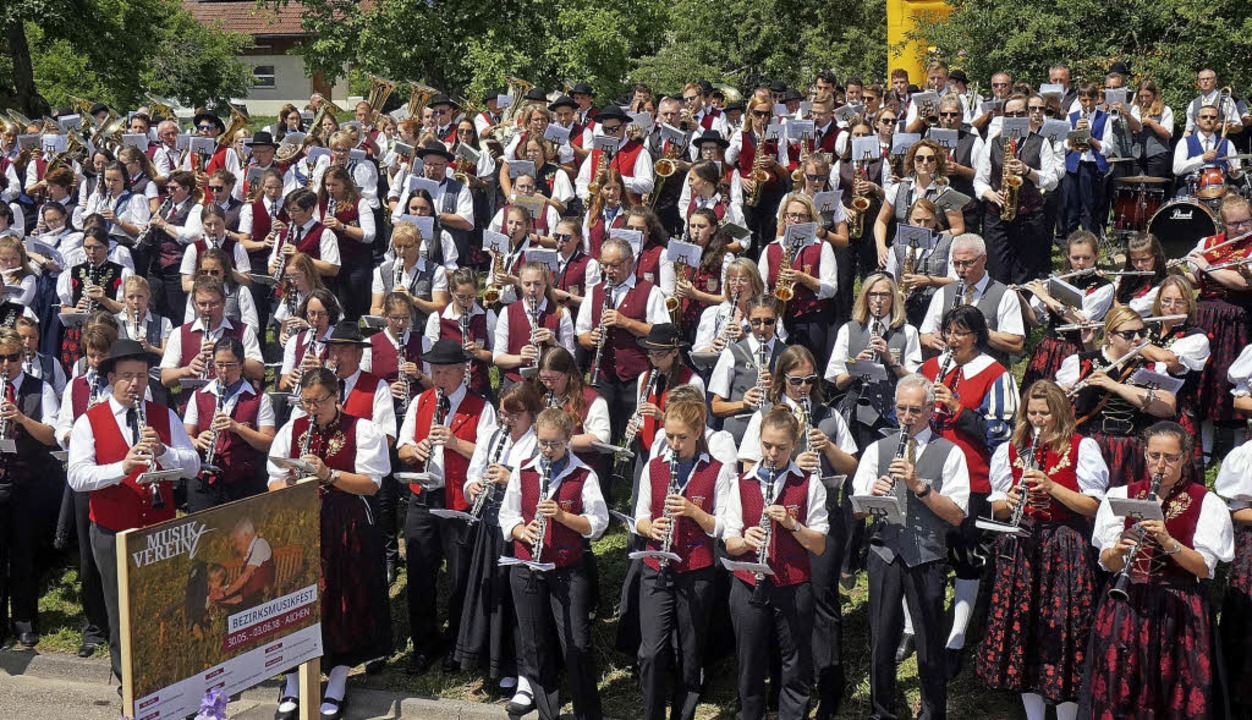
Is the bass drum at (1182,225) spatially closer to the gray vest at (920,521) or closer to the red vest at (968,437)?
the red vest at (968,437)

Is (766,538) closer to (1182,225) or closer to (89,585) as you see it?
(89,585)

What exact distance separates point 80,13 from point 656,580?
23.8 m

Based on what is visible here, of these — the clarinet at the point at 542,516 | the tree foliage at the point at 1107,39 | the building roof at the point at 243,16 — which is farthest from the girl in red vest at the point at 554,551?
the building roof at the point at 243,16

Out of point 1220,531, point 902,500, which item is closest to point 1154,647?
point 1220,531

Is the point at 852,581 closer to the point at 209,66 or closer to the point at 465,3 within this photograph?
the point at 465,3

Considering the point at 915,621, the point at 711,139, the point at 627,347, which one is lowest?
the point at 915,621

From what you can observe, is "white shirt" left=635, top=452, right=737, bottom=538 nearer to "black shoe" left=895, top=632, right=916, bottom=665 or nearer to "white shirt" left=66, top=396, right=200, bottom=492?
"black shoe" left=895, top=632, right=916, bottom=665

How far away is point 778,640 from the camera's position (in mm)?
7711

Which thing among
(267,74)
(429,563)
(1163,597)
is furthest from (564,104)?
(267,74)

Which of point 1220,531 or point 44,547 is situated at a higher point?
point 1220,531

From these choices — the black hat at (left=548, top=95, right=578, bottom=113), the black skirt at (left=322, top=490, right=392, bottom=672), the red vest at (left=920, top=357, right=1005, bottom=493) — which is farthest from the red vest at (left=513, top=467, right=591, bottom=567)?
the black hat at (left=548, top=95, right=578, bottom=113)

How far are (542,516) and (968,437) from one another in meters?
2.43

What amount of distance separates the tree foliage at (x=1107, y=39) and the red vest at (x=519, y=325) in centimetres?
957

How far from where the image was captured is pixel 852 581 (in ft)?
30.9
